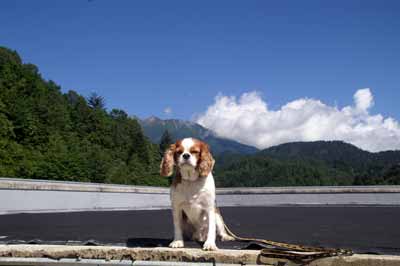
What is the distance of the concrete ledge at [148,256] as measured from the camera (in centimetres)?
361

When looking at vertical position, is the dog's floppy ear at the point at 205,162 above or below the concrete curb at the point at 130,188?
above

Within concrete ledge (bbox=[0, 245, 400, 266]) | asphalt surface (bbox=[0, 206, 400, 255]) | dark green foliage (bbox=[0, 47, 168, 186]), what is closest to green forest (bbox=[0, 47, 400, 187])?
dark green foliage (bbox=[0, 47, 168, 186])

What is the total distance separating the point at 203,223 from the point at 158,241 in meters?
0.62

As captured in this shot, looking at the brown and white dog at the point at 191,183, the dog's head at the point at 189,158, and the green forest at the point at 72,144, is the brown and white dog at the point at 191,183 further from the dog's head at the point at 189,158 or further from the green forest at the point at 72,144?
the green forest at the point at 72,144

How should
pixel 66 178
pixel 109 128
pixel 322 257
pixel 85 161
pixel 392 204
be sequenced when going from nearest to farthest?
pixel 322 257 < pixel 392 204 < pixel 66 178 < pixel 85 161 < pixel 109 128

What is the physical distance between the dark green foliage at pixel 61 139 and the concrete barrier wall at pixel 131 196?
5.14 m

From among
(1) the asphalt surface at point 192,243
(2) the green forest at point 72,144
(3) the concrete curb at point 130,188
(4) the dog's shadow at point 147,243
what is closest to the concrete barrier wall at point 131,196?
(3) the concrete curb at point 130,188

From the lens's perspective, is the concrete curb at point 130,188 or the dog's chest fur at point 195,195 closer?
the dog's chest fur at point 195,195

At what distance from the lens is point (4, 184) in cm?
1109

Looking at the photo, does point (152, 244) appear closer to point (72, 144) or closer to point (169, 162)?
point (169, 162)

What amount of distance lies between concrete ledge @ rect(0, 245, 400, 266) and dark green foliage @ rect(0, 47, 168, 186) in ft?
54.5

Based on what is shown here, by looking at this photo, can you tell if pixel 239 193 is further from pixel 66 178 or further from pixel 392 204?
pixel 66 178

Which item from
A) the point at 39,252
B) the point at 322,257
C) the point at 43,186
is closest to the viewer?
the point at 322,257

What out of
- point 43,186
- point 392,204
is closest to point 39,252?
point 43,186
